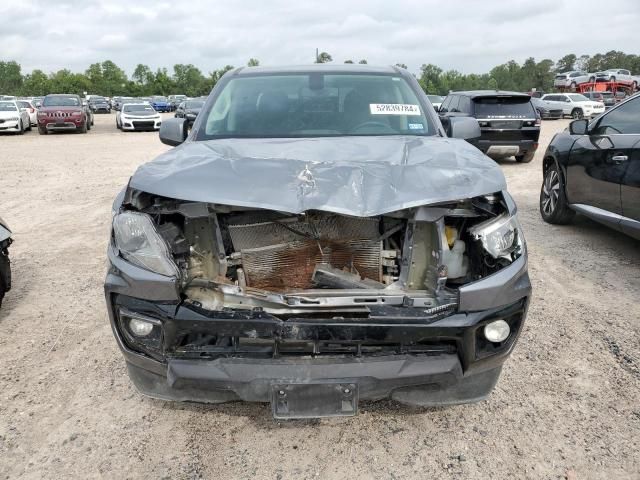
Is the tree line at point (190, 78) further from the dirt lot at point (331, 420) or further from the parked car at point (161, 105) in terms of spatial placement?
the dirt lot at point (331, 420)

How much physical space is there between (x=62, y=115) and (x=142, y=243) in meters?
22.1

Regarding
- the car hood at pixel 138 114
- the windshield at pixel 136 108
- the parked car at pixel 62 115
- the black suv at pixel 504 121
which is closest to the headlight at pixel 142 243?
the black suv at pixel 504 121

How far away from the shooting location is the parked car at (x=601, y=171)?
186 inches

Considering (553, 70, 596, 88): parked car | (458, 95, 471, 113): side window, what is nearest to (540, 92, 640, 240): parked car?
(458, 95, 471, 113): side window

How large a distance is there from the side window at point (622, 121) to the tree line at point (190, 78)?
70.5m

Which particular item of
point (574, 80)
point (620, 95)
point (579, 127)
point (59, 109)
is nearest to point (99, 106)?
point (59, 109)

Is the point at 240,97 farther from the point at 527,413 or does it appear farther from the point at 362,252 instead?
the point at 527,413

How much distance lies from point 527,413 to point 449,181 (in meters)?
1.29

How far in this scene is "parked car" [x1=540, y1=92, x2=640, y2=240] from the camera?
4727 millimetres

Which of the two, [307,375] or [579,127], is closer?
[307,375]

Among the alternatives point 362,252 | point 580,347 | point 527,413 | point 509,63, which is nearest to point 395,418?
point 527,413

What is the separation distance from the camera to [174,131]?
411cm

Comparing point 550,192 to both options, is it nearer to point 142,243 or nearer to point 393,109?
point 393,109

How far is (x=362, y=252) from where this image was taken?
8.58 feet
